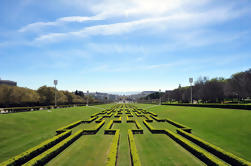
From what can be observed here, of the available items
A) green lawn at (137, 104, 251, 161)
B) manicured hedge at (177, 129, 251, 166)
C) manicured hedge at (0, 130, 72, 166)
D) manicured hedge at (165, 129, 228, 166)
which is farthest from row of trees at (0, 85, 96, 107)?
manicured hedge at (177, 129, 251, 166)

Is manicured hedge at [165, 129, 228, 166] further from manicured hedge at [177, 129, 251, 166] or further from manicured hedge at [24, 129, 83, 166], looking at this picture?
manicured hedge at [24, 129, 83, 166]

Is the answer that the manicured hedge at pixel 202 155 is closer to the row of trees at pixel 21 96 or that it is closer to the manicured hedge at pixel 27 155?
the manicured hedge at pixel 27 155

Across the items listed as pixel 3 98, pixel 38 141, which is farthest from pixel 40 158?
pixel 3 98

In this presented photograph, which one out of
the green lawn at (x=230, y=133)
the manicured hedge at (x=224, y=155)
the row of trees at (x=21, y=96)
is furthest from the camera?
the row of trees at (x=21, y=96)

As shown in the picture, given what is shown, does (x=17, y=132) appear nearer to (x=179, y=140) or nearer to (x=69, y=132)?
(x=69, y=132)

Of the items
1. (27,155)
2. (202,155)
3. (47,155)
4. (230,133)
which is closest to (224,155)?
(202,155)

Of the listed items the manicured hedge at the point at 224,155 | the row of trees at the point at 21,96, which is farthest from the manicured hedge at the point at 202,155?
the row of trees at the point at 21,96

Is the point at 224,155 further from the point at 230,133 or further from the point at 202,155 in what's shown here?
the point at 230,133

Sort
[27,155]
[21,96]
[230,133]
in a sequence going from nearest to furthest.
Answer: [27,155] → [230,133] → [21,96]

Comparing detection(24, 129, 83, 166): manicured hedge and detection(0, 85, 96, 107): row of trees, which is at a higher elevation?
detection(0, 85, 96, 107): row of trees

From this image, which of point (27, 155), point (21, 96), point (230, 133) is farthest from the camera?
point (21, 96)

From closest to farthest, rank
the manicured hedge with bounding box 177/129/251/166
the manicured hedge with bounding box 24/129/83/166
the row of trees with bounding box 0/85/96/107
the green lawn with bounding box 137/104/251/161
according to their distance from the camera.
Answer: the manicured hedge with bounding box 177/129/251/166, the manicured hedge with bounding box 24/129/83/166, the green lawn with bounding box 137/104/251/161, the row of trees with bounding box 0/85/96/107

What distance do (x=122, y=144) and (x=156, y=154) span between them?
3.82m

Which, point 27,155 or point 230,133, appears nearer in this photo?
point 27,155
